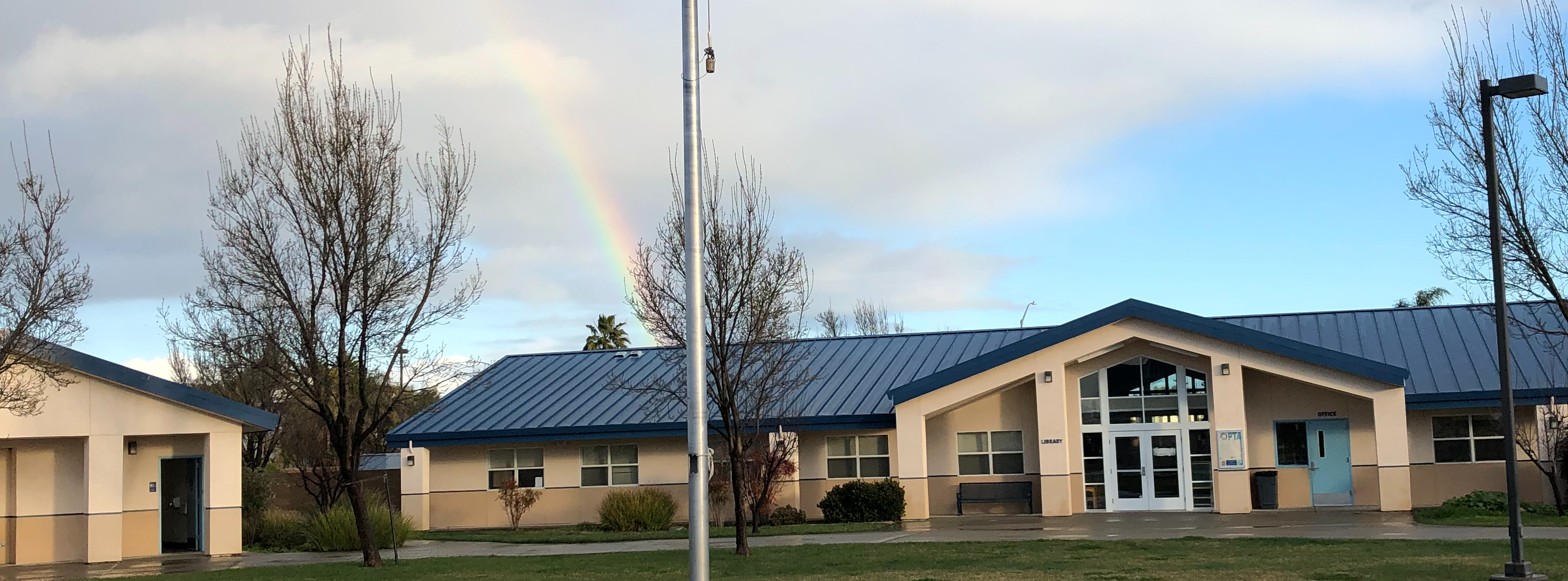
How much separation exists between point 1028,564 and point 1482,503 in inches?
551

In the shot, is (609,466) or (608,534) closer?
(608,534)

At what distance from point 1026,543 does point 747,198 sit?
6977mm

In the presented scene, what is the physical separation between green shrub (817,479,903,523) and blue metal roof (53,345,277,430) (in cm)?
1201

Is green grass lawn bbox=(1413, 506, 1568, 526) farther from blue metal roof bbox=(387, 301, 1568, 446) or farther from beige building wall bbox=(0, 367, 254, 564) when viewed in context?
beige building wall bbox=(0, 367, 254, 564)

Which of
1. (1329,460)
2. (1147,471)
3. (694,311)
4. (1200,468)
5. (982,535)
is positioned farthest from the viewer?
(1147,471)

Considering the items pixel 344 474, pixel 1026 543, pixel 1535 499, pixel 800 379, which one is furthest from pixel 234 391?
pixel 1535 499

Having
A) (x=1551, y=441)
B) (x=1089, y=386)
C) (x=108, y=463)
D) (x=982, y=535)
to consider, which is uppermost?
(x=1089, y=386)

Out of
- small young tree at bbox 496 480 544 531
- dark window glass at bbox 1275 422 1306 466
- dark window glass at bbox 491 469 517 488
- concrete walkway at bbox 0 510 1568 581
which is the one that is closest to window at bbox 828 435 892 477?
concrete walkway at bbox 0 510 1568 581

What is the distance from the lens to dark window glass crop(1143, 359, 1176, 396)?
30594 millimetres

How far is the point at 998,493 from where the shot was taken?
31469mm

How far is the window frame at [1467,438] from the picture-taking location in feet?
94.7

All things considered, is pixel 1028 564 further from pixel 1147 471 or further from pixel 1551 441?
Result: pixel 1551 441

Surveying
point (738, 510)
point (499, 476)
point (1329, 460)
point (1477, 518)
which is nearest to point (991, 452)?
point (1329, 460)

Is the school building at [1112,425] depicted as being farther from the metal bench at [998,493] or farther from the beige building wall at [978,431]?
the metal bench at [998,493]
